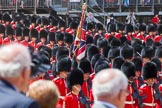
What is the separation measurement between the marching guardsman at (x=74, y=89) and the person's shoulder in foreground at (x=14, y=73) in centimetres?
377

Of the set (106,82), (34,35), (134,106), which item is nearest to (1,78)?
(106,82)

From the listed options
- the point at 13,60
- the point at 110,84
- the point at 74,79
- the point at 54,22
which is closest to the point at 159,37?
the point at 54,22

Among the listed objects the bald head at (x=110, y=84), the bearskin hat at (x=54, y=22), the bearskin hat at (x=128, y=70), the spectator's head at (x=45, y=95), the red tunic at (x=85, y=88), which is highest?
the bald head at (x=110, y=84)

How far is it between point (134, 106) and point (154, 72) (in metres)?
0.70

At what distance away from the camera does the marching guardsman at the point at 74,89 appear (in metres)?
6.93

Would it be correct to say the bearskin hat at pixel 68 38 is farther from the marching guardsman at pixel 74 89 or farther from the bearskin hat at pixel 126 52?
the marching guardsman at pixel 74 89

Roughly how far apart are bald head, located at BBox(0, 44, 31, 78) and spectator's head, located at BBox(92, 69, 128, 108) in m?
0.47

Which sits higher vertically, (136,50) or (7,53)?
(7,53)

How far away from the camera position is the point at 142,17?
82.4 feet

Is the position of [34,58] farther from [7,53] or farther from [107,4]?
[107,4]

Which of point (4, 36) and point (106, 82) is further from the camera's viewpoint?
point (4, 36)

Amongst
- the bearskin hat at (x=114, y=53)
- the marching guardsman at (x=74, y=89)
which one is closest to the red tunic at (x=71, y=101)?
the marching guardsman at (x=74, y=89)

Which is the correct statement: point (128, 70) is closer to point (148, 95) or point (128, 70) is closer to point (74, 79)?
point (148, 95)

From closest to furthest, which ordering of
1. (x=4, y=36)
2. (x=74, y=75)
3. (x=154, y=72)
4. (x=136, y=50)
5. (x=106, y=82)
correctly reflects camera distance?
(x=106, y=82)
(x=74, y=75)
(x=154, y=72)
(x=136, y=50)
(x=4, y=36)
